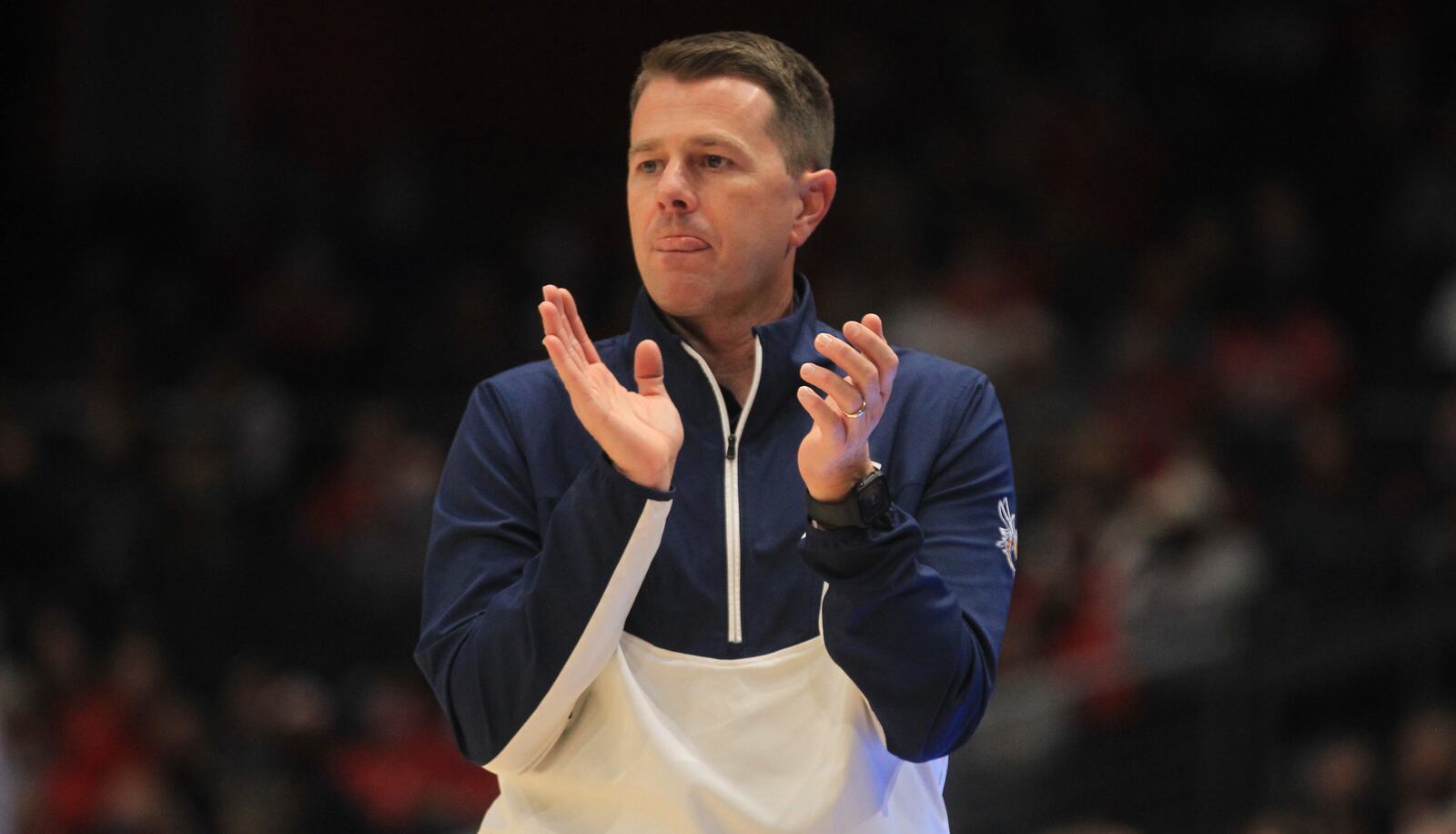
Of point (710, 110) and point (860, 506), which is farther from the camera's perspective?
point (710, 110)

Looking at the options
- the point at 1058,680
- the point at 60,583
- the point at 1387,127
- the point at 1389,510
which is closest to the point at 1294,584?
the point at 1389,510

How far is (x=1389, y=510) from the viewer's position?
707 cm

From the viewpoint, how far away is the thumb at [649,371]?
2.46m

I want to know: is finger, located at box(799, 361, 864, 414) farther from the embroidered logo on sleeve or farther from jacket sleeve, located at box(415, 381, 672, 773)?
the embroidered logo on sleeve

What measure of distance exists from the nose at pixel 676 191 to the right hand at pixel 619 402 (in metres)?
0.20

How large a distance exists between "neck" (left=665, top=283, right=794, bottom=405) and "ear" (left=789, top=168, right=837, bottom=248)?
10 cm

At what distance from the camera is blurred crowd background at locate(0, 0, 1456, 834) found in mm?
6855

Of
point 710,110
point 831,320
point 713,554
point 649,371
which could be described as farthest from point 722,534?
point 831,320

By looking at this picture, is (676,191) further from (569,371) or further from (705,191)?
(569,371)

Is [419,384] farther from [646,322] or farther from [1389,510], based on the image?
[646,322]

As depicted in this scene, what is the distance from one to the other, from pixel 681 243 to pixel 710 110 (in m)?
0.19

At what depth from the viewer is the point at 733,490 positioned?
254 centimetres

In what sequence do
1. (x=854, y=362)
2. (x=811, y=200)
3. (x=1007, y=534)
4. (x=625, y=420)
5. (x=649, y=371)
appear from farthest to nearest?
1. (x=811, y=200)
2. (x=1007, y=534)
3. (x=649, y=371)
4. (x=625, y=420)
5. (x=854, y=362)

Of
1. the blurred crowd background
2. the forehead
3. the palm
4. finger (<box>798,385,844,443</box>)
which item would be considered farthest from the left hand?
the blurred crowd background
